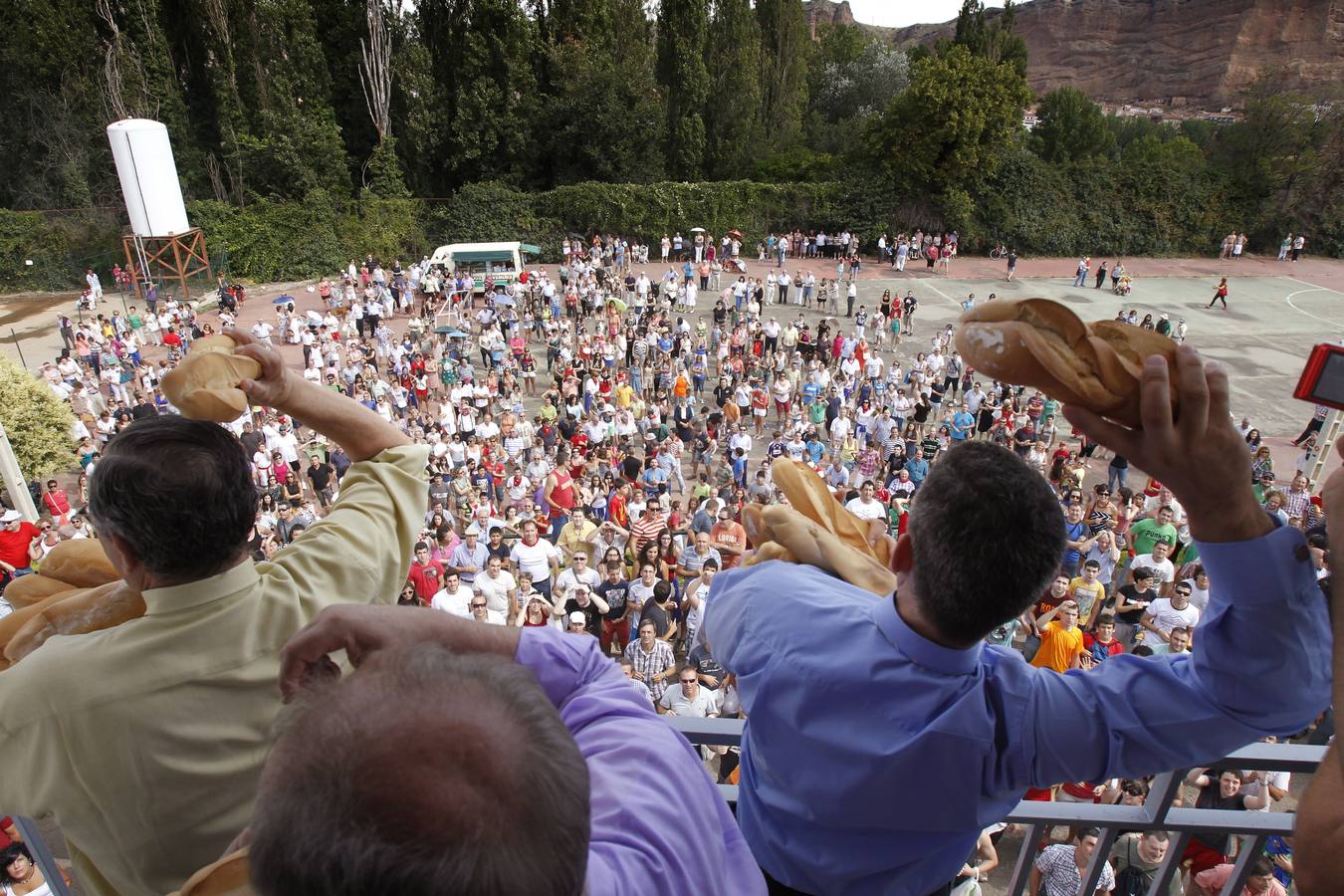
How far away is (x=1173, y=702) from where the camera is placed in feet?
4.39

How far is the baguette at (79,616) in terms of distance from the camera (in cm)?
154

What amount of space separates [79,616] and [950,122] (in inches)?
1329

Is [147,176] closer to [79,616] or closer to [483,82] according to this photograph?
[483,82]

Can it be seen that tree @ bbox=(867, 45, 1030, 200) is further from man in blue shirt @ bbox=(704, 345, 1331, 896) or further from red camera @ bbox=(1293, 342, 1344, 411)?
man in blue shirt @ bbox=(704, 345, 1331, 896)

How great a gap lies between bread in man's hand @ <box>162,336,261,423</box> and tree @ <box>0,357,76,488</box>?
13.7m

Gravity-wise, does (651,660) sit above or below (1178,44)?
below

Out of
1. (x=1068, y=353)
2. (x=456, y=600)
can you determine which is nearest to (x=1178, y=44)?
(x=456, y=600)

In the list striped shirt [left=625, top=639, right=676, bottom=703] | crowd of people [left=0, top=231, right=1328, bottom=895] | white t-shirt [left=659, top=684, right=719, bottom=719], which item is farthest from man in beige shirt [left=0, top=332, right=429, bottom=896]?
striped shirt [left=625, top=639, right=676, bottom=703]

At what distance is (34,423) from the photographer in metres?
12.8

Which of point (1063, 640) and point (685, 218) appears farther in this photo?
point (685, 218)

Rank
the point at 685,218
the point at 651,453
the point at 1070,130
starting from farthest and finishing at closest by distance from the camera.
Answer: the point at 1070,130, the point at 685,218, the point at 651,453

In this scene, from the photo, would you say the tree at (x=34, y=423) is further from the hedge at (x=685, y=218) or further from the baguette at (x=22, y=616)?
the hedge at (x=685, y=218)

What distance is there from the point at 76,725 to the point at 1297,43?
7069cm

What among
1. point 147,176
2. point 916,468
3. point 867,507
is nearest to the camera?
point 867,507
